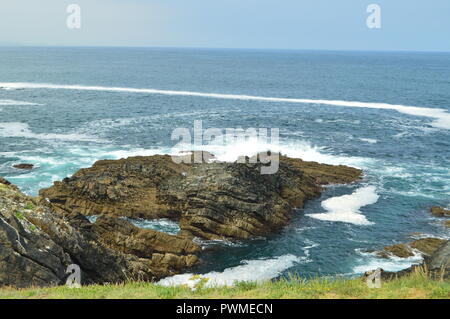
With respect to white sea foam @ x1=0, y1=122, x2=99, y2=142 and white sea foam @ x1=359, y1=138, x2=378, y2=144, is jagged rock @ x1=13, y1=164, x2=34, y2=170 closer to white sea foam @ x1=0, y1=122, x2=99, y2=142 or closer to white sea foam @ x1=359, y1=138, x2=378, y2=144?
white sea foam @ x1=0, y1=122, x2=99, y2=142

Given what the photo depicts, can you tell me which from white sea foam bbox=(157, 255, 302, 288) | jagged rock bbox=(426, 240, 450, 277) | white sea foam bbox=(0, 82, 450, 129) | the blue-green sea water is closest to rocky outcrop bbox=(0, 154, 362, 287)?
white sea foam bbox=(157, 255, 302, 288)

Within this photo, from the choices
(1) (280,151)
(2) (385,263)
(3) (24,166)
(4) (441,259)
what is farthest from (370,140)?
(3) (24,166)

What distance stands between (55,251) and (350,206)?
2831 centimetres

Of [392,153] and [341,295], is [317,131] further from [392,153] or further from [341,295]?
[341,295]

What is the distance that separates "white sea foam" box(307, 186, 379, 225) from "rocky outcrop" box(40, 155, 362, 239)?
2.28 meters

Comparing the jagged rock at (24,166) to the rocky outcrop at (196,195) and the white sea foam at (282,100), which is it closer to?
the rocky outcrop at (196,195)

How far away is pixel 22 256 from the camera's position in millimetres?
15836

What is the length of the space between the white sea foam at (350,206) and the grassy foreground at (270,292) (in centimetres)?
2324

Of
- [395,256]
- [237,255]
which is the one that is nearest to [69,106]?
[237,255]

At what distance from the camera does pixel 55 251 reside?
56.3 ft

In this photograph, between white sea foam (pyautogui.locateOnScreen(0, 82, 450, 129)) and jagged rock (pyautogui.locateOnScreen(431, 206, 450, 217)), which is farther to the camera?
white sea foam (pyautogui.locateOnScreen(0, 82, 450, 129))

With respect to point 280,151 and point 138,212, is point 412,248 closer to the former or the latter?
point 138,212

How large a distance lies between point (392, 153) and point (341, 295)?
49.0 meters

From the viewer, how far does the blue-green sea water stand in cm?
3103
